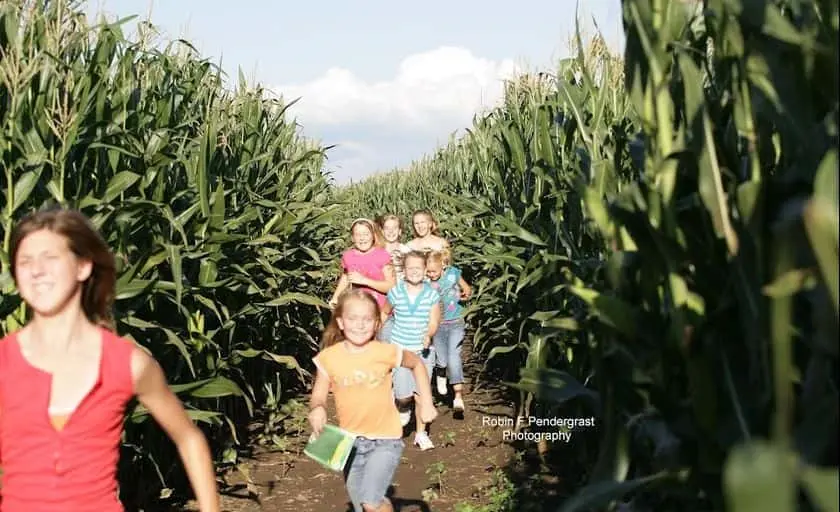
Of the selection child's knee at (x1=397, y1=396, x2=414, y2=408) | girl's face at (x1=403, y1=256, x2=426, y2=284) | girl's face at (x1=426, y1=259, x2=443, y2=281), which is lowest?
child's knee at (x1=397, y1=396, x2=414, y2=408)

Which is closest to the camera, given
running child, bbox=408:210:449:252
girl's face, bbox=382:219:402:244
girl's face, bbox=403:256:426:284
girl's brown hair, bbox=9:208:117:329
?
girl's brown hair, bbox=9:208:117:329

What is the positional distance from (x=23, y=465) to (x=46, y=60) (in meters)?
2.36

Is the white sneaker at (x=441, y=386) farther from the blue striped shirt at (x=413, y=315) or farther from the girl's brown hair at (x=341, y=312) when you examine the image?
the girl's brown hair at (x=341, y=312)

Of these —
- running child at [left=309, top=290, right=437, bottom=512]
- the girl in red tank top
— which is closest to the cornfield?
running child at [left=309, top=290, right=437, bottom=512]

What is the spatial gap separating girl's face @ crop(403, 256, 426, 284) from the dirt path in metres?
1.22

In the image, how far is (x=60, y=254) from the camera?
248 cm

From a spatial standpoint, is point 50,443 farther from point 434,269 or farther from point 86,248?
point 434,269

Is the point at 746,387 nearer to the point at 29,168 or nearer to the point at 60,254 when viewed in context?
the point at 60,254

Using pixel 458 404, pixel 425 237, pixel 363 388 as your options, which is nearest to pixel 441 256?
pixel 425 237

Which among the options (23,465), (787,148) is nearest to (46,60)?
(23,465)

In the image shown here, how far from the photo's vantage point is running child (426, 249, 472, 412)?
26.1 feet

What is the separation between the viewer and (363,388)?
4.40 meters

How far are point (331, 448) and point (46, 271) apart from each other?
6.03ft

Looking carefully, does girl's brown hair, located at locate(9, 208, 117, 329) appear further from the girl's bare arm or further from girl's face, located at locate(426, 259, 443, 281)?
girl's face, located at locate(426, 259, 443, 281)
